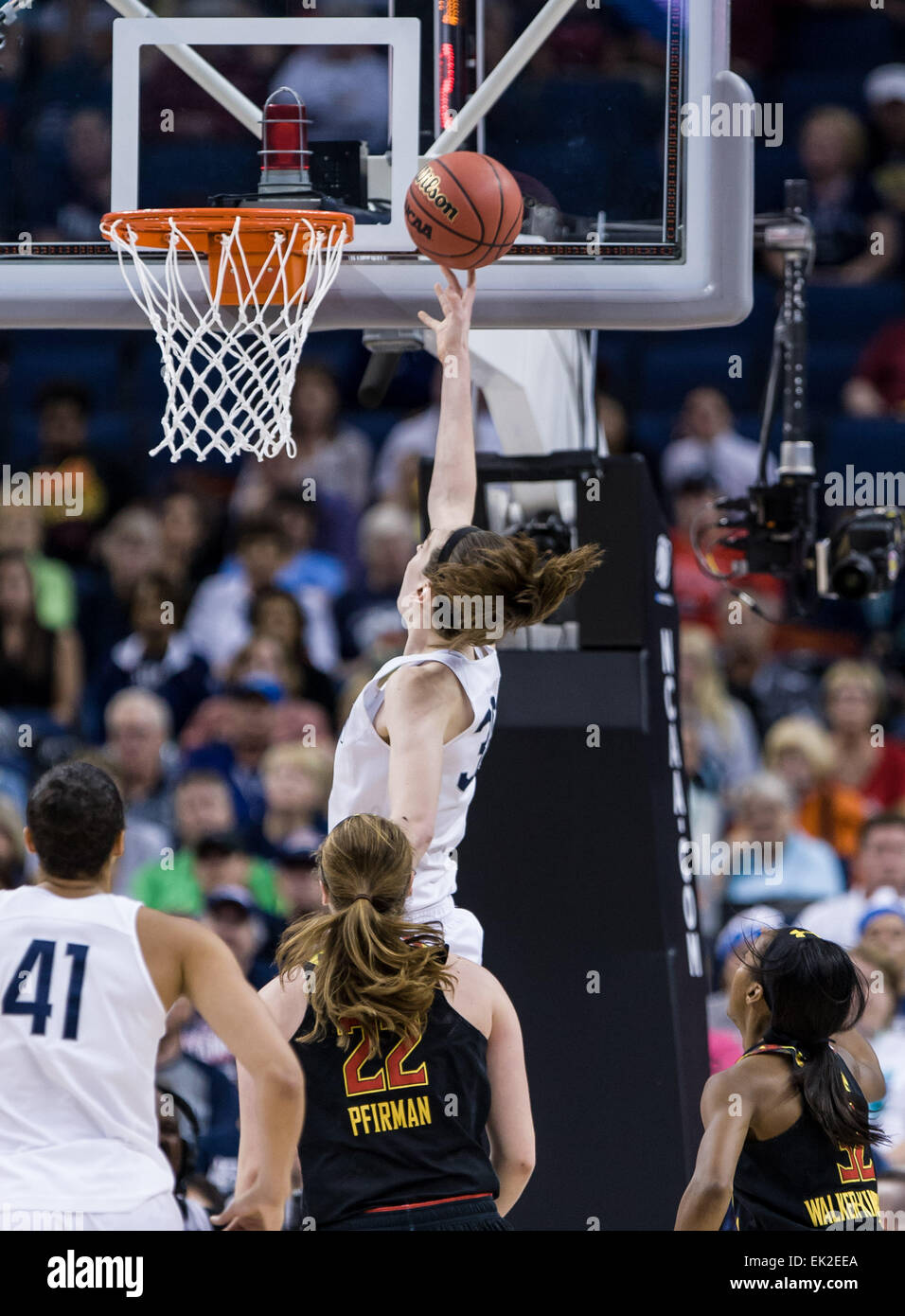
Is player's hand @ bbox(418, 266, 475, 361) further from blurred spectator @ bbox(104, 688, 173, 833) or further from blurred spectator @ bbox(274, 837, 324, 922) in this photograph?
blurred spectator @ bbox(104, 688, 173, 833)

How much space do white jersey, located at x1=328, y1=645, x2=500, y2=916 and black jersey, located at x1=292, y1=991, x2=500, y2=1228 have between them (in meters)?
0.72

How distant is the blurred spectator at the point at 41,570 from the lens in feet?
27.9

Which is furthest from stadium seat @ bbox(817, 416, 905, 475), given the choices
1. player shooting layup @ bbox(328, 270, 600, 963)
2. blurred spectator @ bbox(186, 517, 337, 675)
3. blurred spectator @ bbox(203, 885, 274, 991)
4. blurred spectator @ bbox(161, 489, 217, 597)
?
player shooting layup @ bbox(328, 270, 600, 963)

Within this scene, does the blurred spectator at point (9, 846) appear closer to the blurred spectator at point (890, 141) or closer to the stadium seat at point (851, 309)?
the stadium seat at point (851, 309)

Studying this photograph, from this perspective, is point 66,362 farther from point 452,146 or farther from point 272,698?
point 452,146

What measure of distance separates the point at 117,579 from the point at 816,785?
10.5 feet

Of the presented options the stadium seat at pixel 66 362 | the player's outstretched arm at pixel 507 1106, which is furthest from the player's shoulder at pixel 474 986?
the stadium seat at pixel 66 362

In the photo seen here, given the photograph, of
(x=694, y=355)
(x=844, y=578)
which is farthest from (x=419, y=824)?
(x=694, y=355)

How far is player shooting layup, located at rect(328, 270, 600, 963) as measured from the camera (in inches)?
153

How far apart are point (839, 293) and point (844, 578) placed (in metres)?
3.91

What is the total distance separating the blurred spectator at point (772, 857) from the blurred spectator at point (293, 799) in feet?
5.07

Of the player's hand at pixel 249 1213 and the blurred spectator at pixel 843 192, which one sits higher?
the blurred spectator at pixel 843 192

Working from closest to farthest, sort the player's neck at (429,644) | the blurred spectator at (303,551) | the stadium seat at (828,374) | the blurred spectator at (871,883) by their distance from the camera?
the player's neck at (429,644) → the blurred spectator at (871,883) → the blurred spectator at (303,551) → the stadium seat at (828,374)
